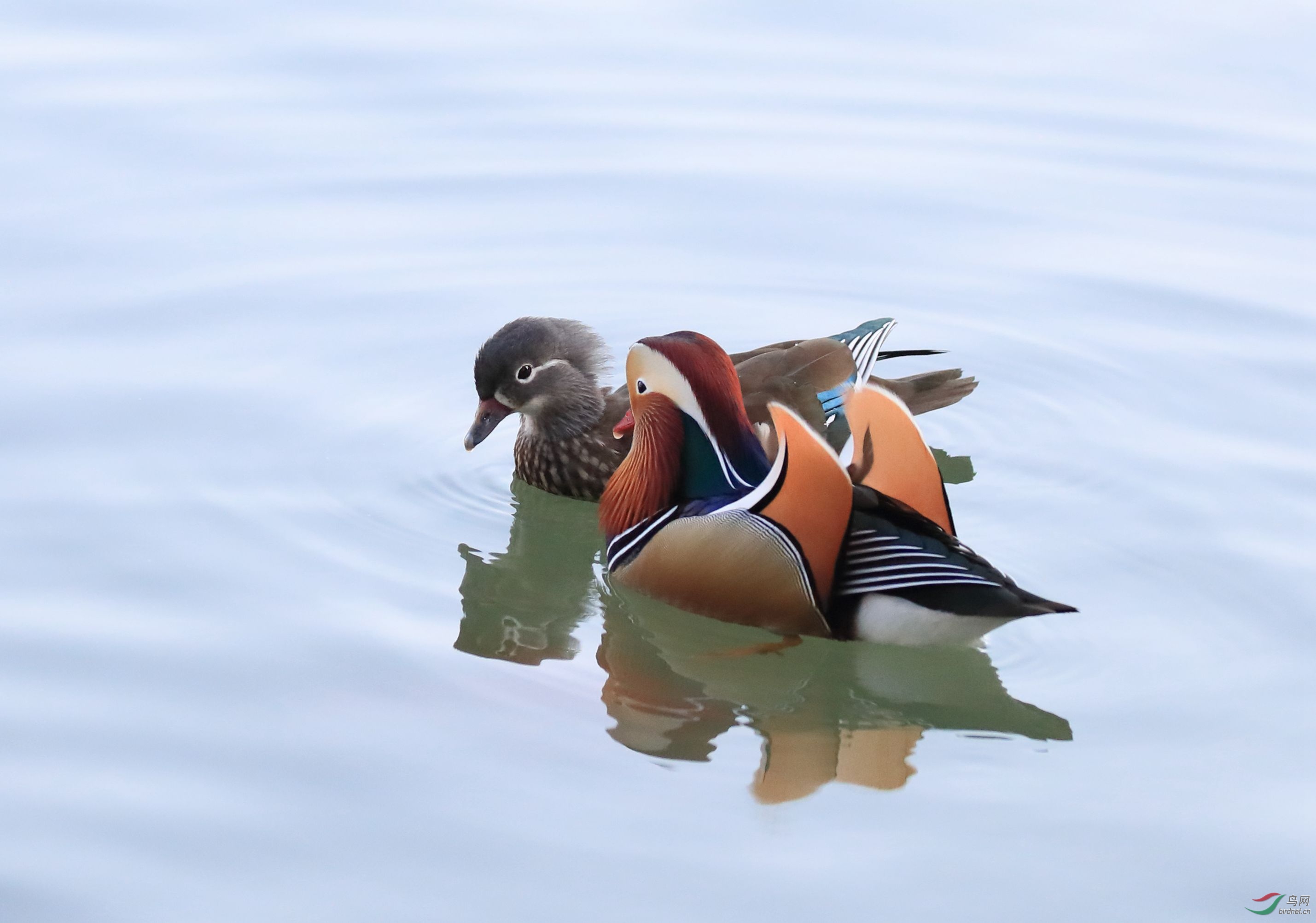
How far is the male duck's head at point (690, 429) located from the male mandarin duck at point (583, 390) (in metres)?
0.70

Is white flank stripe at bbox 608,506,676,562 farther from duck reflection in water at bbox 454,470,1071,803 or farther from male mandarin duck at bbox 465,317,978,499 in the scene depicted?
male mandarin duck at bbox 465,317,978,499

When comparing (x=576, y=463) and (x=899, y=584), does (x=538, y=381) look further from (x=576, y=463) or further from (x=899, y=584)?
(x=899, y=584)

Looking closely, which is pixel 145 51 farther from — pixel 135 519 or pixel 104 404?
pixel 135 519

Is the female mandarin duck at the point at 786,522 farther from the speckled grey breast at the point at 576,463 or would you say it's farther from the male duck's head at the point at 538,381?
the male duck's head at the point at 538,381

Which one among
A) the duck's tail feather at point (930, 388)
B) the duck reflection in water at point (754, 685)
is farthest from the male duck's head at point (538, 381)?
the duck's tail feather at point (930, 388)

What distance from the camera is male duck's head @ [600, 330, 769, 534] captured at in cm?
519

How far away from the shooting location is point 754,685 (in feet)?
16.0

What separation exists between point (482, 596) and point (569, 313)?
2.25 metres

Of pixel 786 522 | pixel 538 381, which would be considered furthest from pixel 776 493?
pixel 538 381

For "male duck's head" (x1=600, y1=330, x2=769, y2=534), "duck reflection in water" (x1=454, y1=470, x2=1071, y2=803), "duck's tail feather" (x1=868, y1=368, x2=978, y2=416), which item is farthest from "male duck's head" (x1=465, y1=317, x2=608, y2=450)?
"duck's tail feather" (x1=868, y1=368, x2=978, y2=416)

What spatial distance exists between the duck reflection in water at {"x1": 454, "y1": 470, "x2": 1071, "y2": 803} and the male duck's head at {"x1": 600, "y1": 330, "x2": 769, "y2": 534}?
1.25ft

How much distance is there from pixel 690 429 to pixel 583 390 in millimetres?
1285

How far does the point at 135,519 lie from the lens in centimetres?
573

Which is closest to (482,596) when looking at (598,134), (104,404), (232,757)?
(232,757)
